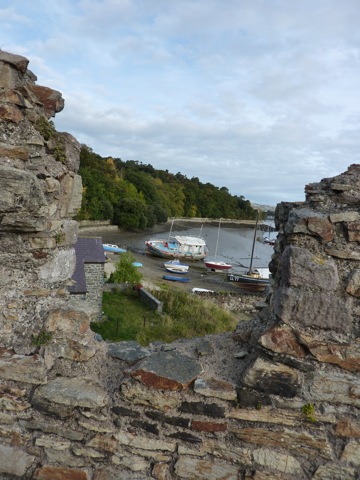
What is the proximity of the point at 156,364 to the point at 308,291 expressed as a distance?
50.0 inches

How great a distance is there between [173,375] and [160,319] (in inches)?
507

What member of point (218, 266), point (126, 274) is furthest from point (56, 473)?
point (218, 266)

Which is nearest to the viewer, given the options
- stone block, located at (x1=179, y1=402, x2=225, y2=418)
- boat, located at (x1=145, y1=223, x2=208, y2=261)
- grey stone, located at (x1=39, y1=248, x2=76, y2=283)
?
stone block, located at (x1=179, y1=402, x2=225, y2=418)

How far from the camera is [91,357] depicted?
3.02 metres

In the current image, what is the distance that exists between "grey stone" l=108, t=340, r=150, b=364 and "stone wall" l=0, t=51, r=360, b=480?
0.02 meters

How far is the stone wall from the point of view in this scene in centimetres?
259

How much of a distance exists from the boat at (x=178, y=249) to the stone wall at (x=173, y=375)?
124ft

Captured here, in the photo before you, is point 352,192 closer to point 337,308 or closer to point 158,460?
point 337,308

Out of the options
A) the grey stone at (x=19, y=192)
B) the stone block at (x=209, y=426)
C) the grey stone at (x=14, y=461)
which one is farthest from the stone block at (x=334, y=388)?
the grey stone at (x=19, y=192)

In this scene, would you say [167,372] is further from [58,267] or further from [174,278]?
[174,278]

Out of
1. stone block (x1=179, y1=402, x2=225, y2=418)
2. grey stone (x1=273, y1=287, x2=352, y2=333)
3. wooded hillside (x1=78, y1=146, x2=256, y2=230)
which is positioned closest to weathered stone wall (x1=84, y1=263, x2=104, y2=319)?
stone block (x1=179, y1=402, x2=225, y2=418)

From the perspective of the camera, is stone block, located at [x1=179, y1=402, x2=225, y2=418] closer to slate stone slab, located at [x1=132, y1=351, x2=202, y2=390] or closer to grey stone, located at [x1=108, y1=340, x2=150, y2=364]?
slate stone slab, located at [x1=132, y1=351, x2=202, y2=390]

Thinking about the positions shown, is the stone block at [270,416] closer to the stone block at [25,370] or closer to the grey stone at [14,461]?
the stone block at [25,370]

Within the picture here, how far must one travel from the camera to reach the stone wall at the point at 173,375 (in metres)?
2.59
